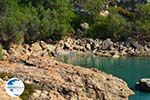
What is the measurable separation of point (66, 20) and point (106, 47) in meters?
16.2

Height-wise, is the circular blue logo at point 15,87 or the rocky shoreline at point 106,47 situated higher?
the circular blue logo at point 15,87

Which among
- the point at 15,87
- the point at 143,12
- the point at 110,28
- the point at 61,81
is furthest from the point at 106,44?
the point at 15,87

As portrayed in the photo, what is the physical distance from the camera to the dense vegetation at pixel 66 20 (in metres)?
99.2

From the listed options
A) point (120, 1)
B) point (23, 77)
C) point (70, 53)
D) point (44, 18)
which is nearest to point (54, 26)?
point (44, 18)

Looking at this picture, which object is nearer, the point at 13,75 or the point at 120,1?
the point at 13,75

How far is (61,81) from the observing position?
3850cm

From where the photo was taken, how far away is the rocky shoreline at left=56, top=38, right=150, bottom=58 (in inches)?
4235

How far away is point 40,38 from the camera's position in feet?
357

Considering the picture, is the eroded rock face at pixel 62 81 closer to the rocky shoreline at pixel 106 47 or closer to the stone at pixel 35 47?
the stone at pixel 35 47

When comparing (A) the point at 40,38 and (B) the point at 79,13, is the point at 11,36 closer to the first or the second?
(A) the point at 40,38

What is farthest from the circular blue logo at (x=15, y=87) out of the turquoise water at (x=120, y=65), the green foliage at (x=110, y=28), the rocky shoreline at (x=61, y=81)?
the green foliage at (x=110, y=28)

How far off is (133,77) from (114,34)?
169ft

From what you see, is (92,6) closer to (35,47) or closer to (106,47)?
(106,47)

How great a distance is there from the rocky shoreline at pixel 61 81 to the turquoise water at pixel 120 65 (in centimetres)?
1402
